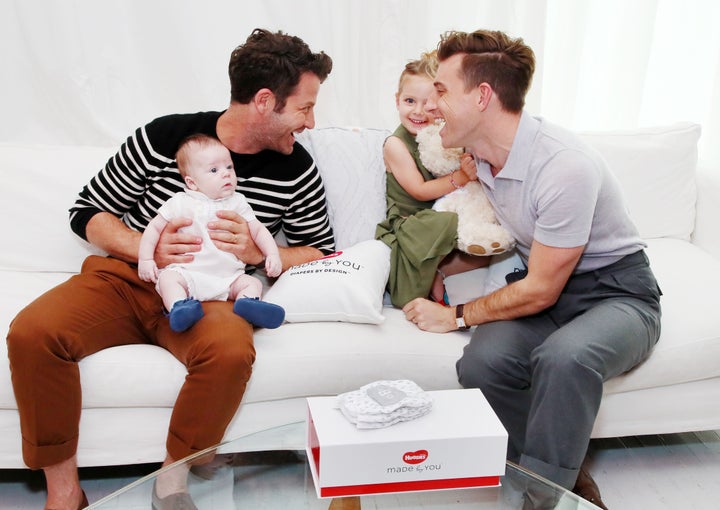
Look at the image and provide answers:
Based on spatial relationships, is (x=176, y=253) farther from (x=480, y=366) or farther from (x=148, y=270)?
(x=480, y=366)

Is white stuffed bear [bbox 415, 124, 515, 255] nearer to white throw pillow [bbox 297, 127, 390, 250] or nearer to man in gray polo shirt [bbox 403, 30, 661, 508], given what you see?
man in gray polo shirt [bbox 403, 30, 661, 508]

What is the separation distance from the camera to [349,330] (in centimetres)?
195

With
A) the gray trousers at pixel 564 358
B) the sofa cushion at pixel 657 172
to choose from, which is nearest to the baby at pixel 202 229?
the gray trousers at pixel 564 358

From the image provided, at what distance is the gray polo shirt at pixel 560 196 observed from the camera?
5.95ft

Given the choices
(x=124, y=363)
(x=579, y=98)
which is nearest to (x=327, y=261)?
(x=124, y=363)

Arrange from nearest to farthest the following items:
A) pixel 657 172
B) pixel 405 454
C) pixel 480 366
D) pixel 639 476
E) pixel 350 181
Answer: pixel 405 454, pixel 480 366, pixel 639 476, pixel 350 181, pixel 657 172

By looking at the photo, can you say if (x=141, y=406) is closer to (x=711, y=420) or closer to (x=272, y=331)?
(x=272, y=331)

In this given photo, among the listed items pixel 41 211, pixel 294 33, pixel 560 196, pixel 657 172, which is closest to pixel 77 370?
pixel 41 211

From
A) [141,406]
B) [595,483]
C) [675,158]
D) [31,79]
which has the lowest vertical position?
[595,483]

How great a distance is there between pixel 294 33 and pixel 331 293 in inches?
40.1

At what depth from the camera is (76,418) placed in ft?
5.72

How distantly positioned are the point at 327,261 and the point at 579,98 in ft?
4.70

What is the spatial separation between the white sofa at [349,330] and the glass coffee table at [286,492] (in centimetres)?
7

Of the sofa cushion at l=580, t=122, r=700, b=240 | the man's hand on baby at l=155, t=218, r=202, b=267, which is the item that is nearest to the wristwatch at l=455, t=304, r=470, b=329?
the man's hand on baby at l=155, t=218, r=202, b=267
